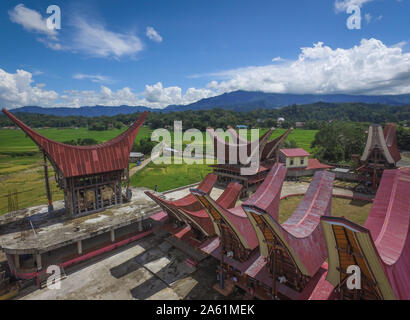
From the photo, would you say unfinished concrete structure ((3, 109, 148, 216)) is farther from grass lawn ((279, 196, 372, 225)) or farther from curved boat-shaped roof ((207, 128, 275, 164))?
grass lawn ((279, 196, 372, 225))

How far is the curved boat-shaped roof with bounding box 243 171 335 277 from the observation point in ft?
27.3

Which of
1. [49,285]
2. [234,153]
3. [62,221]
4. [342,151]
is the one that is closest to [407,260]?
[49,285]

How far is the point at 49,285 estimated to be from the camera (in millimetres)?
11906

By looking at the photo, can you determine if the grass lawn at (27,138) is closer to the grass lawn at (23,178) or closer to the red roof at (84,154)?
the grass lawn at (23,178)

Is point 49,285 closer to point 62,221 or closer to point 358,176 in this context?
point 62,221

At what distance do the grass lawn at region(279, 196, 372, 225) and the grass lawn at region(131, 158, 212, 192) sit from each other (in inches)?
498

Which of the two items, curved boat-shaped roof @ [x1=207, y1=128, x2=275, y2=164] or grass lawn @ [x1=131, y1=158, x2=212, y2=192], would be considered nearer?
curved boat-shaped roof @ [x1=207, y1=128, x2=275, y2=164]

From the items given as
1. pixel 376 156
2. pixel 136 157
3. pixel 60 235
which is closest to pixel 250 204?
pixel 60 235

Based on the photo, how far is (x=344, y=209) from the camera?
20.0 m

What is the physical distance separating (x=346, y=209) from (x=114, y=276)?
59.7 ft

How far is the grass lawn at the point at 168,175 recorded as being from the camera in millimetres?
29831

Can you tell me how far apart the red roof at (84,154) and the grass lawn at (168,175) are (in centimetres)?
1041

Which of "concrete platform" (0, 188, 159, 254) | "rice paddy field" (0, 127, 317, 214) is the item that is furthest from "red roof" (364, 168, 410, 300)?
"rice paddy field" (0, 127, 317, 214)

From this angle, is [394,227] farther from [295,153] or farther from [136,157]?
[136,157]
